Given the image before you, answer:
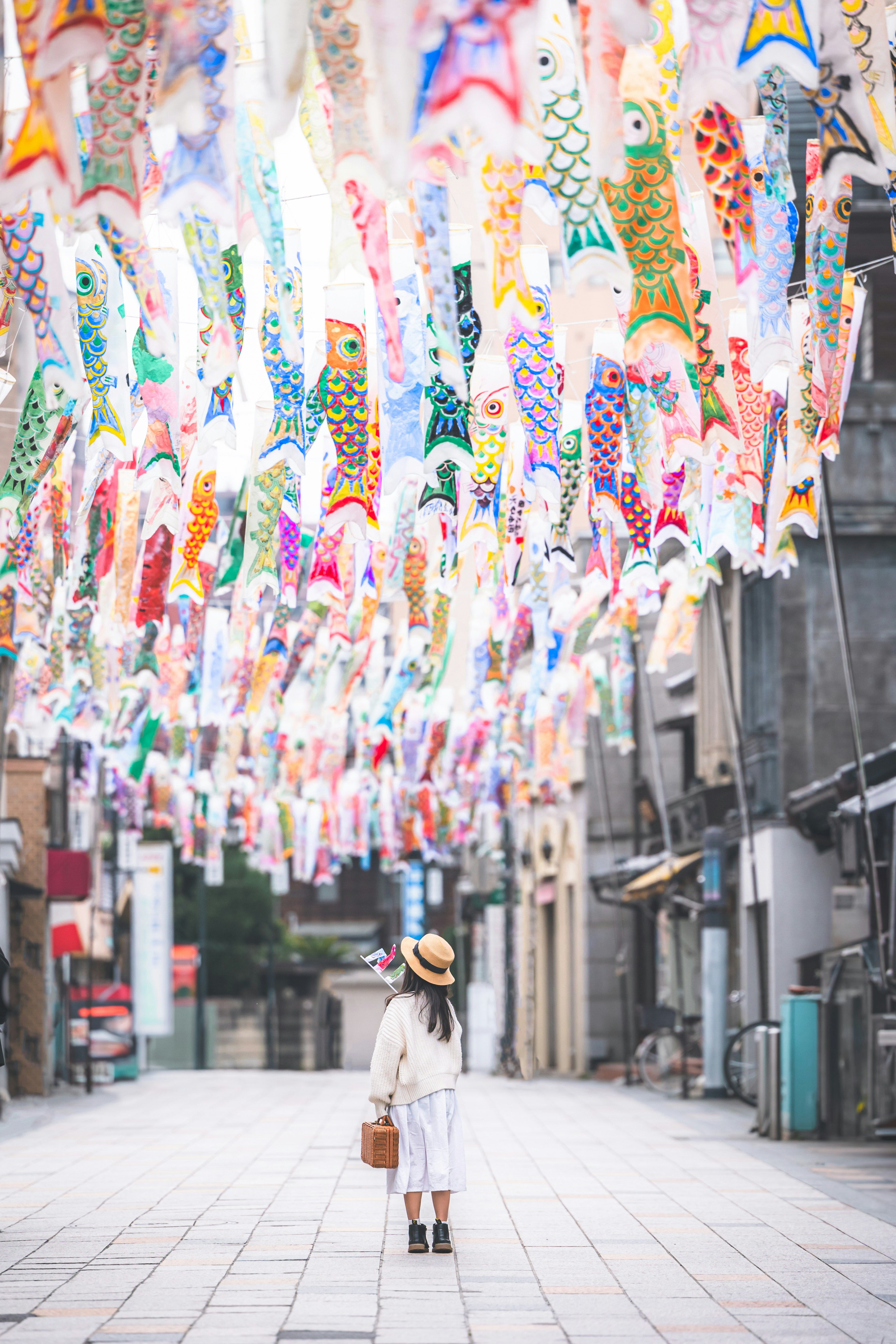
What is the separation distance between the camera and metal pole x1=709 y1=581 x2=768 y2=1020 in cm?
1836

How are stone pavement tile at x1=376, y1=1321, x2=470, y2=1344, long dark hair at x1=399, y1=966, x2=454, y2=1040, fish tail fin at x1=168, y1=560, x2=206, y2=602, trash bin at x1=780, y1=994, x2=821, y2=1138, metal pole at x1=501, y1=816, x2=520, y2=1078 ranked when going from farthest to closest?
metal pole at x1=501, y1=816, x2=520, y2=1078, trash bin at x1=780, y1=994, x2=821, y2=1138, fish tail fin at x1=168, y1=560, x2=206, y2=602, long dark hair at x1=399, y1=966, x2=454, y2=1040, stone pavement tile at x1=376, y1=1321, x2=470, y2=1344

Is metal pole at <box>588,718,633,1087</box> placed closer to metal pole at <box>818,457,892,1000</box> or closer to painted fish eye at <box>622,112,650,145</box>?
metal pole at <box>818,457,892,1000</box>

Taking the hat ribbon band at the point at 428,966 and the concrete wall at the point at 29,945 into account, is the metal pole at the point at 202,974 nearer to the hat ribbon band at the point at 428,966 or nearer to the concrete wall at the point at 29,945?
the concrete wall at the point at 29,945

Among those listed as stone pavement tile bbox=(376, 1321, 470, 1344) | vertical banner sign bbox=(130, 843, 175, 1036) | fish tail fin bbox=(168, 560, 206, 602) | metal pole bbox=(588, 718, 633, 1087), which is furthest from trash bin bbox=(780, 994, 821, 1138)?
vertical banner sign bbox=(130, 843, 175, 1036)

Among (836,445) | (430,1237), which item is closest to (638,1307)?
(430,1237)

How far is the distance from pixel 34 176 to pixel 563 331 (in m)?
4.26

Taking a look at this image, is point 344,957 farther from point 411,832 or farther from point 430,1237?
point 430,1237

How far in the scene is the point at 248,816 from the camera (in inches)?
1013

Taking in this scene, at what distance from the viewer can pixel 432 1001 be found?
909 centimetres

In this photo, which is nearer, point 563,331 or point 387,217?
point 387,217

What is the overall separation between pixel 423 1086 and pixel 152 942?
2250 cm

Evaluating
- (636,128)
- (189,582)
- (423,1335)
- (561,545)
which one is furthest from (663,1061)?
(636,128)

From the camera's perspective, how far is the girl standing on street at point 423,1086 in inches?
346

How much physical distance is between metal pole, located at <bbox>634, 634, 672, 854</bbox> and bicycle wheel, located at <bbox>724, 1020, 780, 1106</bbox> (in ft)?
11.9
